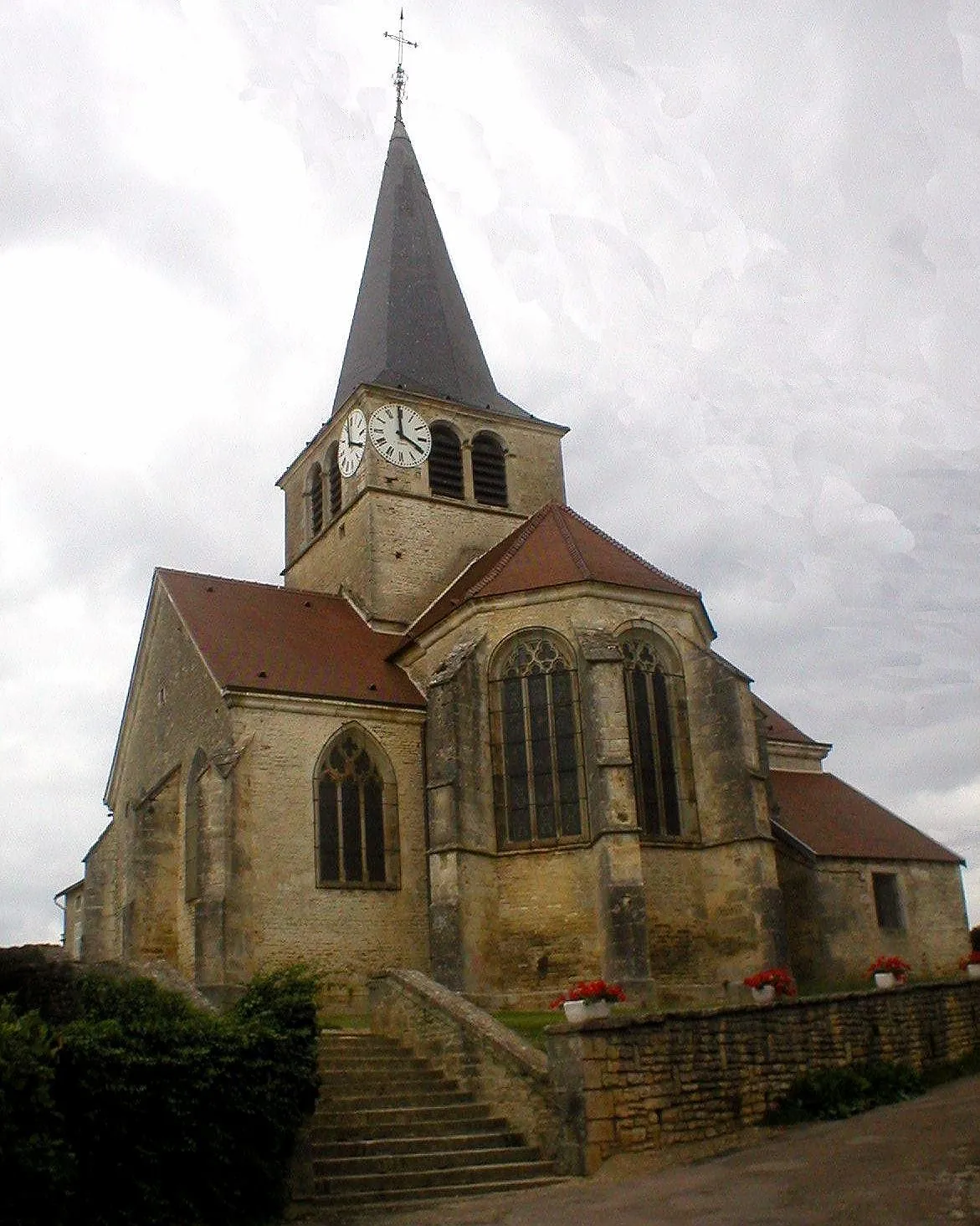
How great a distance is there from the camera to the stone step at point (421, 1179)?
11781mm

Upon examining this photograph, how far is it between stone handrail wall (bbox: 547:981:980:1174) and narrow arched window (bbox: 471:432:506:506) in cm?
1711

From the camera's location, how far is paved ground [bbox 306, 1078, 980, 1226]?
31.7 ft

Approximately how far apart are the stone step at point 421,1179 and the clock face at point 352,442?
19.5 meters

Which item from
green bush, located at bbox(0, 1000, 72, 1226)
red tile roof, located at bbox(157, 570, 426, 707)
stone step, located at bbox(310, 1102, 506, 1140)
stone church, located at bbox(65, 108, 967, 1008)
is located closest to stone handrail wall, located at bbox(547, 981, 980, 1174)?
stone step, located at bbox(310, 1102, 506, 1140)

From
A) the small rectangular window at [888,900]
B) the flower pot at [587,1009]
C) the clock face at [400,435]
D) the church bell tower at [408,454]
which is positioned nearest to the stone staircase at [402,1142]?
the flower pot at [587,1009]

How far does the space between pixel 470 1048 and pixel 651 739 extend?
867 cm

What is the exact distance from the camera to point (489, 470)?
31266mm

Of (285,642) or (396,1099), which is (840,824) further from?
(396,1099)

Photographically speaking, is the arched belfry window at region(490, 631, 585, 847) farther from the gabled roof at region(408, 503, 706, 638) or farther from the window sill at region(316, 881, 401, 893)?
the window sill at region(316, 881, 401, 893)

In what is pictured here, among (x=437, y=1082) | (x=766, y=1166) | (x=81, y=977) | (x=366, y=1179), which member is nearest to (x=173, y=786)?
(x=81, y=977)

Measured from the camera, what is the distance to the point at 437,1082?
14.6 meters

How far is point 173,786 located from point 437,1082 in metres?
11.4

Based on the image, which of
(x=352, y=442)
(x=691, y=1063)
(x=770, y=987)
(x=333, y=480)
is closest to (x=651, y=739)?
(x=770, y=987)

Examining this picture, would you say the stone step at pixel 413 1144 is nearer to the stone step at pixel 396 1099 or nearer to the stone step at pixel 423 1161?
the stone step at pixel 423 1161
